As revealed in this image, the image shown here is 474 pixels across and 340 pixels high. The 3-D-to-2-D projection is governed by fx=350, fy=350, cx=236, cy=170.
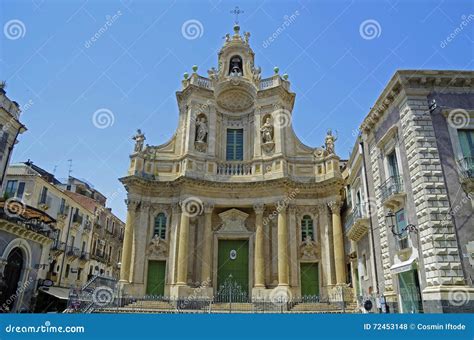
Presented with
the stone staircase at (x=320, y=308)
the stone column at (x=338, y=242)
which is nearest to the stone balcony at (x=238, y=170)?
the stone column at (x=338, y=242)

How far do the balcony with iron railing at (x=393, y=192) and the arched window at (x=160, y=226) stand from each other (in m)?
14.2

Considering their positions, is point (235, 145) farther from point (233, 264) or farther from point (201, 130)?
point (233, 264)

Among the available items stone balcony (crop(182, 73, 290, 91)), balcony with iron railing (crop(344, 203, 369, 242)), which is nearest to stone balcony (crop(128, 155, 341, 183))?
balcony with iron railing (crop(344, 203, 369, 242))

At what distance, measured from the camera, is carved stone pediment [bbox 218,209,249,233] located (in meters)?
23.1

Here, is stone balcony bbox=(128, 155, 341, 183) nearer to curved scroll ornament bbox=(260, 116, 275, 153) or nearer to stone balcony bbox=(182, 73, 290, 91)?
curved scroll ornament bbox=(260, 116, 275, 153)

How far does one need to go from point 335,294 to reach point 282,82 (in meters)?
15.2

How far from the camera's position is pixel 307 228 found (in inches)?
904

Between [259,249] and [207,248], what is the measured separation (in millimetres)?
3222

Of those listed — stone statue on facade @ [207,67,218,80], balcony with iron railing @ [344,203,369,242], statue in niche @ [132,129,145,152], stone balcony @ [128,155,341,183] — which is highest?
stone statue on facade @ [207,67,218,80]

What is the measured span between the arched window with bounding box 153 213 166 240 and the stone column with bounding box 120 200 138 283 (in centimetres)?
149

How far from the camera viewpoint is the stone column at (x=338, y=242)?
21.1 meters

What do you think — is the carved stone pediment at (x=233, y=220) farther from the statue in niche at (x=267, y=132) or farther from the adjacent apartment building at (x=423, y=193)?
the adjacent apartment building at (x=423, y=193)

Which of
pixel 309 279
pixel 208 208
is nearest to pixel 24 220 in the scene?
pixel 208 208

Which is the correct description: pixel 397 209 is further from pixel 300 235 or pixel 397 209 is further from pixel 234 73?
pixel 234 73
